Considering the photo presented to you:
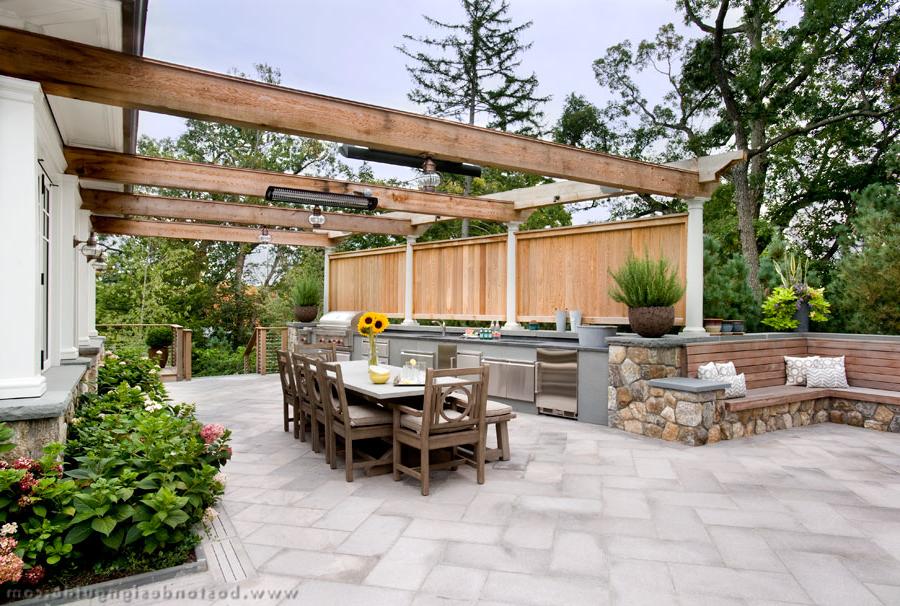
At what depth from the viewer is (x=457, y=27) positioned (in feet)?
45.1

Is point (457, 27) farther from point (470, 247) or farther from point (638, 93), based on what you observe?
point (470, 247)

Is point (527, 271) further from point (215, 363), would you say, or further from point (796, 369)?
point (215, 363)

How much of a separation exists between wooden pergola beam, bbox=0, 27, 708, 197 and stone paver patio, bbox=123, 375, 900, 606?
8.00 ft

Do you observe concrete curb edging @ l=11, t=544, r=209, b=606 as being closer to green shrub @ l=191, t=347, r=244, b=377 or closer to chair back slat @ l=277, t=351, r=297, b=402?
chair back slat @ l=277, t=351, r=297, b=402

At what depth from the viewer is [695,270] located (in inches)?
227

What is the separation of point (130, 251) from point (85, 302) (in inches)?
291

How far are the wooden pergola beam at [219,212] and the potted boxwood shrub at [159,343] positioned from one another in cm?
374

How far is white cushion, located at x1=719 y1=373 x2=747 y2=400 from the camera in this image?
5.34 meters

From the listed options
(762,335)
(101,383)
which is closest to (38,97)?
(101,383)

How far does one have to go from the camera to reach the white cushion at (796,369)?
6.03 m

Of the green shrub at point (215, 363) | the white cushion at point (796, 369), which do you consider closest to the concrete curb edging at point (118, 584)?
the white cushion at point (796, 369)

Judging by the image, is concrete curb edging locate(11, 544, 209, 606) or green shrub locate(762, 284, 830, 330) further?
green shrub locate(762, 284, 830, 330)

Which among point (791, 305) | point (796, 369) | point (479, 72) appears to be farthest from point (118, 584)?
point (479, 72)

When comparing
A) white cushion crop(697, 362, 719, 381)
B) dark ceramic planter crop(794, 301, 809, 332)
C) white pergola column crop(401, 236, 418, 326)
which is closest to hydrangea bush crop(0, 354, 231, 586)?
white cushion crop(697, 362, 719, 381)
